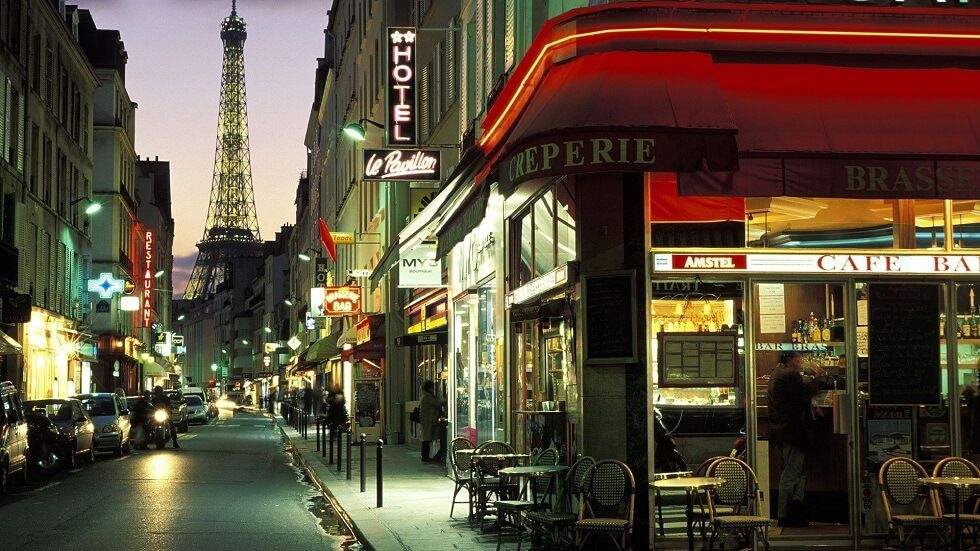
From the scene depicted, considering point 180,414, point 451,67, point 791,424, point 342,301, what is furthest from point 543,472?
point 180,414

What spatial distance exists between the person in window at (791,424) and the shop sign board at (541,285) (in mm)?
2297

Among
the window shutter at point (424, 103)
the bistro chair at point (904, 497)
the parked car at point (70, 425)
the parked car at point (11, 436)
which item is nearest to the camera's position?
the bistro chair at point (904, 497)

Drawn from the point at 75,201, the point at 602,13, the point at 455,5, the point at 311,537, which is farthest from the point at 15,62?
the point at 602,13

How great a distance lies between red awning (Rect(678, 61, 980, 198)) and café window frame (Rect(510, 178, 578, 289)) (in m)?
2.05

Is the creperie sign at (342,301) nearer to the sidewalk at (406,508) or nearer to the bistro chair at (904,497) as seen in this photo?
the sidewalk at (406,508)

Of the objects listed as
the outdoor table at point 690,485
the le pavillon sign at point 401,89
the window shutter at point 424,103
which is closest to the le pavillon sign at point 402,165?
the le pavillon sign at point 401,89

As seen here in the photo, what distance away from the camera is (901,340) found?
1330cm

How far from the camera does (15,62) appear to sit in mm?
41938

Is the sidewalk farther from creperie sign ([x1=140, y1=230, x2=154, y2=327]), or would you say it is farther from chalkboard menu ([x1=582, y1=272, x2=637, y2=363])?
creperie sign ([x1=140, y1=230, x2=154, y2=327])

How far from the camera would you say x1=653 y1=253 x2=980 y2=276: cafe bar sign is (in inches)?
520

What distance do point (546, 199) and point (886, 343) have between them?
439 cm

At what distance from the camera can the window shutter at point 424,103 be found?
31859 mm

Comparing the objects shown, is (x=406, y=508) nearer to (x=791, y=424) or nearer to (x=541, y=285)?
(x=541, y=285)

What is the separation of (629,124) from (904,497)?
4.49 metres
